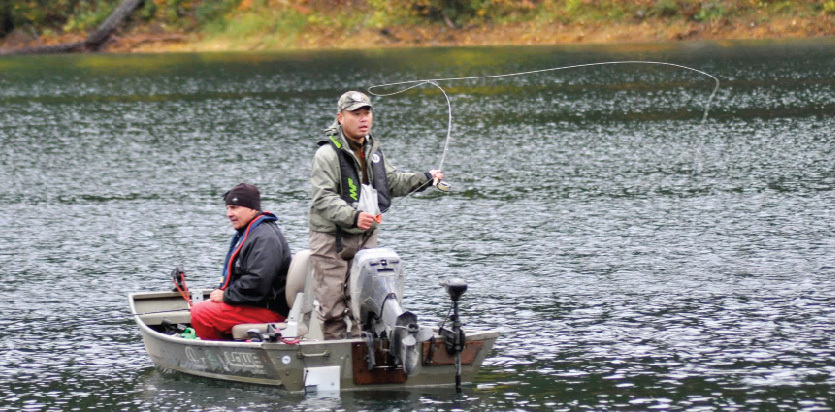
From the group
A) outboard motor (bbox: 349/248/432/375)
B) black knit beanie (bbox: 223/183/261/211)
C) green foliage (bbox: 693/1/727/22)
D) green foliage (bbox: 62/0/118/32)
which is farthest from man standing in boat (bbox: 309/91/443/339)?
green foliage (bbox: 62/0/118/32)

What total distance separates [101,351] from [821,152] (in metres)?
16.0

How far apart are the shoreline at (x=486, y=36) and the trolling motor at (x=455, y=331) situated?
44.6 m

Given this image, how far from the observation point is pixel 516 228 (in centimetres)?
1688

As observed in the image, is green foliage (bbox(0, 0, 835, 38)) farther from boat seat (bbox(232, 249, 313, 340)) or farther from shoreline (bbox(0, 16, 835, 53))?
boat seat (bbox(232, 249, 313, 340))

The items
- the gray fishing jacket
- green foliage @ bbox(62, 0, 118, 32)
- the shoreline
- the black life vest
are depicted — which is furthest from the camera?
green foliage @ bbox(62, 0, 118, 32)

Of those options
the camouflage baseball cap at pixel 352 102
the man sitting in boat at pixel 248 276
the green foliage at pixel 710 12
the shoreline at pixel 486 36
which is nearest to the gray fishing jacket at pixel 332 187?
the camouflage baseball cap at pixel 352 102

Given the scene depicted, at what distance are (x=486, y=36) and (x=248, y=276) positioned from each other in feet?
161

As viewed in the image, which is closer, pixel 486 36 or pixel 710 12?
pixel 710 12

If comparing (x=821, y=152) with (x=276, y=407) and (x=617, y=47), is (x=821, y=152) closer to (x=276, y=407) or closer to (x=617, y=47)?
(x=276, y=407)

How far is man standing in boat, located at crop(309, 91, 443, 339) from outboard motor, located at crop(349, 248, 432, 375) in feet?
0.91

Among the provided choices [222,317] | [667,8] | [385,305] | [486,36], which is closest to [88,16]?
[486,36]

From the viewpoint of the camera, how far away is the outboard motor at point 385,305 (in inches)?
330

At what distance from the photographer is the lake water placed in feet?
32.4

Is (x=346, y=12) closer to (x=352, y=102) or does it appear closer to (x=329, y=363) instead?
(x=352, y=102)
